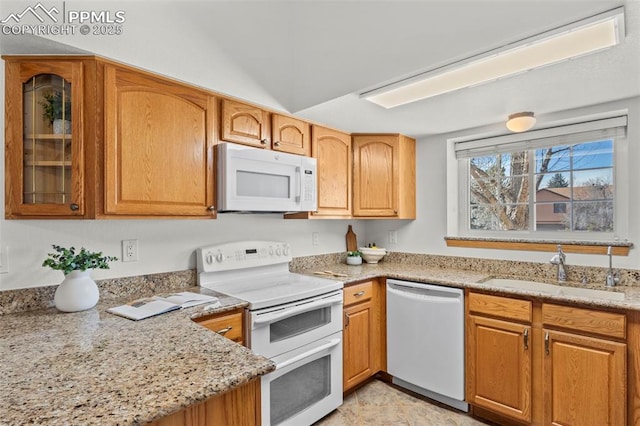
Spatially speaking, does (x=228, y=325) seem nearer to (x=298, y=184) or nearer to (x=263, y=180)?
(x=263, y=180)

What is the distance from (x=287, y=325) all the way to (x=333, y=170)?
1.28 metres

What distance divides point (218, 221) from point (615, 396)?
2424 mm

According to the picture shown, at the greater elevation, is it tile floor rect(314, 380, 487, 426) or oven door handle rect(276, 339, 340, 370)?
oven door handle rect(276, 339, 340, 370)

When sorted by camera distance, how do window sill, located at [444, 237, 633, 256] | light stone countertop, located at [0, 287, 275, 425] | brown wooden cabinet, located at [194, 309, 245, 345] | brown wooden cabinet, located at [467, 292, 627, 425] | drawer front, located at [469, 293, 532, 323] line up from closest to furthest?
light stone countertop, located at [0, 287, 275, 425]
brown wooden cabinet, located at [194, 309, 245, 345]
brown wooden cabinet, located at [467, 292, 627, 425]
drawer front, located at [469, 293, 532, 323]
window sill, located at [444, 237, 633, 256]

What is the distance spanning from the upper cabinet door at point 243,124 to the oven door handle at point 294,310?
3.43 ft

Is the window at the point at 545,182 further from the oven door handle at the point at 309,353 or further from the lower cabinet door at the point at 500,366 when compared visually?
the oven door handle at the point at 309,353

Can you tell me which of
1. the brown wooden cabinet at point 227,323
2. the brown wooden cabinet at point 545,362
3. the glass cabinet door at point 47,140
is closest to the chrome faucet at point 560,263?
the brown wooden cabinet at point 545,362

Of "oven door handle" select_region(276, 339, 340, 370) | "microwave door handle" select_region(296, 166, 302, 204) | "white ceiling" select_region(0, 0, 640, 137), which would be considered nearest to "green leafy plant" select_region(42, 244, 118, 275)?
"white ceiling" select_region(0, 0, 640, 137)

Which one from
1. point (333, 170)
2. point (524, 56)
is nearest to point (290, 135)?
point (333, 170)

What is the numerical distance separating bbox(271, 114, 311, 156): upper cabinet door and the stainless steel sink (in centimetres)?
159

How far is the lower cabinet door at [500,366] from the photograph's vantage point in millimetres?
1938

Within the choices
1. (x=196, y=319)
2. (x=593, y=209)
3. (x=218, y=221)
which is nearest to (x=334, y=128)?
(x=218, y=221)

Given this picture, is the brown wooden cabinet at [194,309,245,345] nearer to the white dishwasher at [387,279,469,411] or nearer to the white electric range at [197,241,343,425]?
the white electric range at [197,241,343,425]

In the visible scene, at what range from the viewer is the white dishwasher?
86.4 inches
